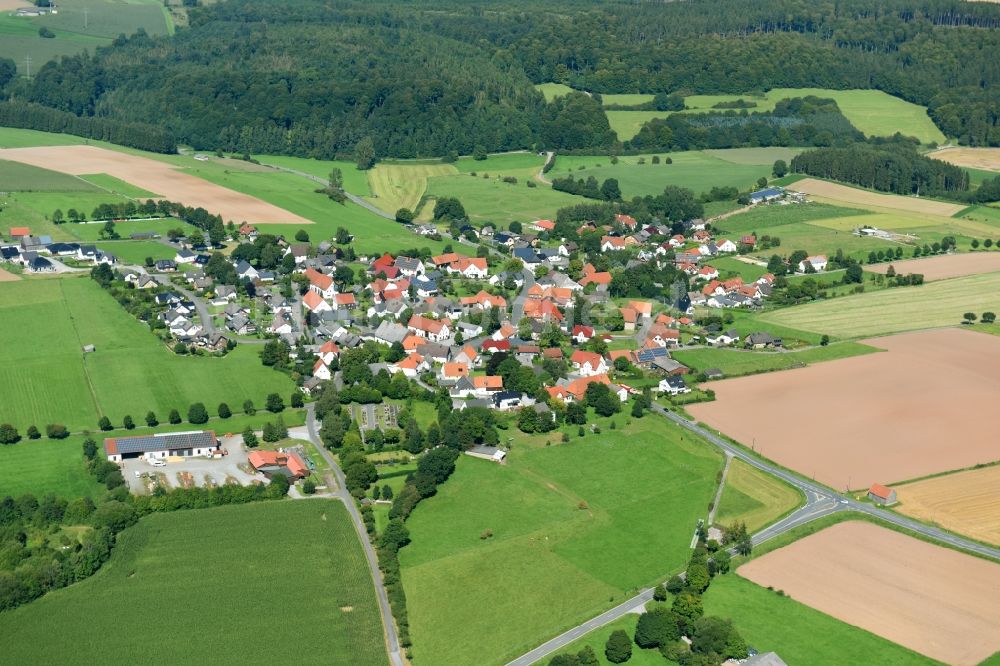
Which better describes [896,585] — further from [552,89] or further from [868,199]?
[552,89]

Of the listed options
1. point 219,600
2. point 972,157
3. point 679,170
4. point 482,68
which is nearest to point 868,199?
point 679,170

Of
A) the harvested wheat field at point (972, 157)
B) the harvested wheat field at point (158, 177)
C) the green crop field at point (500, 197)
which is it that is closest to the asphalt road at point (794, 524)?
the green crop field at point (500, 197)

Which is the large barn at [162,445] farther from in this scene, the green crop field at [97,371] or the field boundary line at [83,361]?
the field boundary line at [83,361]

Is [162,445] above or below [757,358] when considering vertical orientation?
above

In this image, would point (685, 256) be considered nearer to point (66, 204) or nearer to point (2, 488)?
point (66, 204)

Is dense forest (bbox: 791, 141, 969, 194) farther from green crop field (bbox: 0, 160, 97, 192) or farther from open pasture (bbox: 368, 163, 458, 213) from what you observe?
green crop field (bbox: 0, 160, 97, 192)

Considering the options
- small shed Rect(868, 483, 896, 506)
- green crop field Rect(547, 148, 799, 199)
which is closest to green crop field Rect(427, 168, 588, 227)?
green crop field Rect(547, 148, 799, 199)
